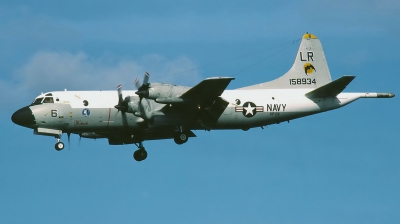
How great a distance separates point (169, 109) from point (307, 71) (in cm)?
789

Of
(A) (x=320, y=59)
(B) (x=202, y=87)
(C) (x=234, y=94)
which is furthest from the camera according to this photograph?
(A) (x=320, y=59)

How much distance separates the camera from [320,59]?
38.4 meters

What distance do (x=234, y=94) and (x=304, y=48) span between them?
16.6ft

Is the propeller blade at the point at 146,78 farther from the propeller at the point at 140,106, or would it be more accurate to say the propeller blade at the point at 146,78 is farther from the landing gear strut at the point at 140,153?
the landing gear strut at the point at 140,153

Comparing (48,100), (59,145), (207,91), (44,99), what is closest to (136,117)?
(59,145)

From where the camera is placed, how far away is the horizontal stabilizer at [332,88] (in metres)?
35.2

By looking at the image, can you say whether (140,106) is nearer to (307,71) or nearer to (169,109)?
(169,109)

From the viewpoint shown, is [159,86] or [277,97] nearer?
[159,86]

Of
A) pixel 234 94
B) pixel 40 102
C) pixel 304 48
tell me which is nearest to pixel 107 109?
pixel 40 102

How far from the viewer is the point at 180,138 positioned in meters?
35.5

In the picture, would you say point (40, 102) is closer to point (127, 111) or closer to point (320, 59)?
point (127, 111)

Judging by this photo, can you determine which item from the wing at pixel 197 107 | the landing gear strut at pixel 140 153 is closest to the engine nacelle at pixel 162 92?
the wing at pixel 197 107

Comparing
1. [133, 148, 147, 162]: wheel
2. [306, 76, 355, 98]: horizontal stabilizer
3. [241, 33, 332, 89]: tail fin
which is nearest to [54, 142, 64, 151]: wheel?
[133, 148, 147, 162]: wheel

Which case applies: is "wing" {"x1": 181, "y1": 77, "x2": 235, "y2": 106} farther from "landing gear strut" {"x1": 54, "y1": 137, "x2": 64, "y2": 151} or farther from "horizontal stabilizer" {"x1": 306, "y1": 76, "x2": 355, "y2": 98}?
"landing gear strut" {"x1": 54, "y1": 137, "x2": 64, "y2": 151}
